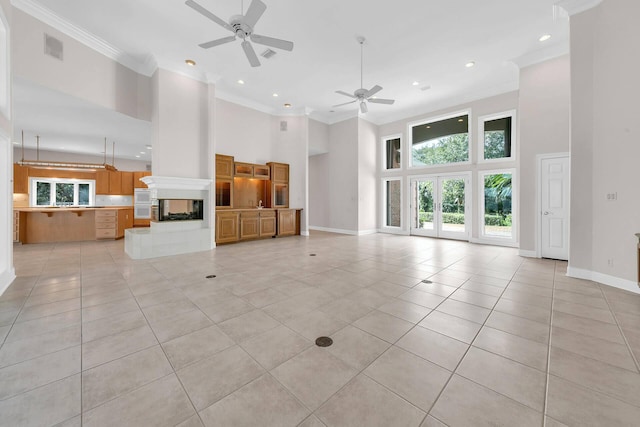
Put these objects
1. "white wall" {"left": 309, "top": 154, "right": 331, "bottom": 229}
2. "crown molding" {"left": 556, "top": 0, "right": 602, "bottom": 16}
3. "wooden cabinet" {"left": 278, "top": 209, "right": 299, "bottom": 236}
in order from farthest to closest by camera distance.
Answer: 1. "white wall" {"left": 309, "top": 154, "right": 331, "bottom": 229}
2. "wooden cabinet" {"left": 278, "top": 209, "right": 299, "bottom": 236}
3. "crown molding" {"left": 556, "top": 0, "right": 602, "bottom": 16}

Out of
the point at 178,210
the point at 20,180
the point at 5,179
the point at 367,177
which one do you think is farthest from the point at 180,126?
the point at 20,180

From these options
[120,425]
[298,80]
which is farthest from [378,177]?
[120,425]

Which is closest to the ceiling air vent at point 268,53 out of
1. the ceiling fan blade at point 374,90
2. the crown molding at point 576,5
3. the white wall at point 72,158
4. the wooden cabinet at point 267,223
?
the ceiling fan blade at point 374,90

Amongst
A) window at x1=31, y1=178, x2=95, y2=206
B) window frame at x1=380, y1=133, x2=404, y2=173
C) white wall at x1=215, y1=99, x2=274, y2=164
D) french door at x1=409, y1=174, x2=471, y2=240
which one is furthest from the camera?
window at x1=31, y1=178, x2=95, y2=206

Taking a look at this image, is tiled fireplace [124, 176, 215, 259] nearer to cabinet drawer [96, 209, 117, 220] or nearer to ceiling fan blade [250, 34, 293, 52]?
cabinet drawer [96, 209, 117, 220]

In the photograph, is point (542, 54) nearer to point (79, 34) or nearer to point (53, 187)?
point (79, 34)

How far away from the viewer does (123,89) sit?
17.9 ft

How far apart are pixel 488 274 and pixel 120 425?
15.6 ft

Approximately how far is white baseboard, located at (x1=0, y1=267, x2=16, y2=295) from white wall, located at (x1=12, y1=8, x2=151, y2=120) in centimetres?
323

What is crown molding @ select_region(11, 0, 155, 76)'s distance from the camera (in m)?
3.94

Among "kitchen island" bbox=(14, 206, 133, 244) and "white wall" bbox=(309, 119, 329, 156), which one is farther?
"white wall" bbox=(309, 119, 329, 156)

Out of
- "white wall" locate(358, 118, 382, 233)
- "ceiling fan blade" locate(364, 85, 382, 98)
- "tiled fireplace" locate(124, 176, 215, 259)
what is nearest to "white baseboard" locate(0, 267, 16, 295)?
"tiled fireplace" locate(124, 176, 215, 259)

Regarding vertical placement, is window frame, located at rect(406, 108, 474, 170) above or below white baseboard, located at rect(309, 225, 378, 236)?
above

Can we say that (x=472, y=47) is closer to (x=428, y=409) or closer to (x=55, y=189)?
(x=428, y=409)
